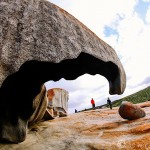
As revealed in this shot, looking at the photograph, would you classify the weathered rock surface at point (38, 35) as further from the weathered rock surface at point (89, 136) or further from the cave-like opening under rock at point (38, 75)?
the weathered rock surface at point (89, 136)

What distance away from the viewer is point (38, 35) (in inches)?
135

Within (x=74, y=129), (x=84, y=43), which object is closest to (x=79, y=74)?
(x=84, y=43)

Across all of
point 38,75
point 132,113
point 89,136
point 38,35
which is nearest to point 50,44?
point 38,35

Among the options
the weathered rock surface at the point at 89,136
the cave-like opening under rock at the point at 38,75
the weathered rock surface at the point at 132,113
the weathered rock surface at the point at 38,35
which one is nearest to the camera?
the weathered rock surface at the point at 38,35

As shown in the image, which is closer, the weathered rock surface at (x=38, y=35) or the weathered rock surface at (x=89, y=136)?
the weathered rock surface at (x=38, y=35)

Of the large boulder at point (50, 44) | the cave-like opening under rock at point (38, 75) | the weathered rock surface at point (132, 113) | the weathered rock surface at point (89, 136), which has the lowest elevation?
the weathered rock surface at point (89, 136)

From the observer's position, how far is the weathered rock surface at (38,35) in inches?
128

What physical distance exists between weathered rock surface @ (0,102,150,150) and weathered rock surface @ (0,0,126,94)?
2.39m

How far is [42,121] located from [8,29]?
5739 mm

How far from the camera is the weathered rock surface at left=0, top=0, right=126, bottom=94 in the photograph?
128 inches

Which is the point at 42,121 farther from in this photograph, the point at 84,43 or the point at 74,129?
the point at 84,43

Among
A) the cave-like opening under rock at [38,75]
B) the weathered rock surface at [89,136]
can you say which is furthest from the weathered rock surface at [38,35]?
the weathered rock surface at [89,136]

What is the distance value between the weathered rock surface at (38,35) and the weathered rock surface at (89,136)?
7.83ft

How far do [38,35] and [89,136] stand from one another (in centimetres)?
379
